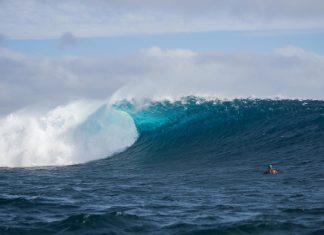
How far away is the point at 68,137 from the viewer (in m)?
31.2

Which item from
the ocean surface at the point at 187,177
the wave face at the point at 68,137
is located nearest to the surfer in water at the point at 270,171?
the ocean surface at the point at 187,177

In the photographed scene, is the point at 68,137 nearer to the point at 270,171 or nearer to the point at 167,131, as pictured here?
the point at 167,131

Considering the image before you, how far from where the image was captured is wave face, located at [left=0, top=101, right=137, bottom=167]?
29688mm

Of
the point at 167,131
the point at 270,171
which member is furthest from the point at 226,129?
the point at 270,171

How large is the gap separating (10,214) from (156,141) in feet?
50.9

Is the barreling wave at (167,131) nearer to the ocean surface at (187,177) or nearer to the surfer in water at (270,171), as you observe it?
the ocean surface at (187,177)

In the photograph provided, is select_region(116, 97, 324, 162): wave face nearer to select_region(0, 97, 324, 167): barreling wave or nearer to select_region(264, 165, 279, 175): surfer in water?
select_region(0, 97, 324, 167): barreling wave

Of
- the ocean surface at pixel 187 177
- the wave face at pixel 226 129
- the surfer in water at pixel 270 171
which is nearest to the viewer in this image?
the ocean surface at pixel 187 177

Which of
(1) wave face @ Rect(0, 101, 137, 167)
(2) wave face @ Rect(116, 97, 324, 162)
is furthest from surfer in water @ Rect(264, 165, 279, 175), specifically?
(1) wave face @ Rect(0, 101, 137, 167)

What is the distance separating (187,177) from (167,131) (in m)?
9.84

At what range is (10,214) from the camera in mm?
13969

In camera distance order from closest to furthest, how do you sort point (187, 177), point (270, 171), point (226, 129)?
point (270, 171) < point (187, 177) < point (226, 129)

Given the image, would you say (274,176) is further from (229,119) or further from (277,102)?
(277,102)

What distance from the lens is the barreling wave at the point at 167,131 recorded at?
86.0 feet
